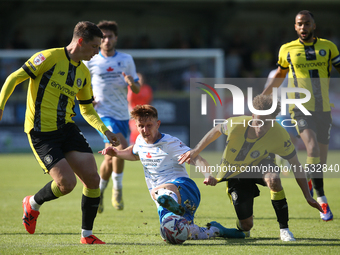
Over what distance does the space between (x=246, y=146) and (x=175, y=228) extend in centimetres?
125

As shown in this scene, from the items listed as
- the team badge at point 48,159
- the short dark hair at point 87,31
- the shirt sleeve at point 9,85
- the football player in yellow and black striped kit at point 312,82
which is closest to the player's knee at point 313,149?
the football player in yellow and black striped kit at point 312,82

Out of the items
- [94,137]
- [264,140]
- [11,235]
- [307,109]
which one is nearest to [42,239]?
[11,235]

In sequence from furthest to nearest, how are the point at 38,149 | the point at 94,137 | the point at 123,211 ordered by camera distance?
the point at 94,137 → the point at 123,211 → the point at 38,149

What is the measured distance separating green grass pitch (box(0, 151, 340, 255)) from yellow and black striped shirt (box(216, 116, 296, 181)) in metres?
0.77

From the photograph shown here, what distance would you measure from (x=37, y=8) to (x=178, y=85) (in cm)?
901

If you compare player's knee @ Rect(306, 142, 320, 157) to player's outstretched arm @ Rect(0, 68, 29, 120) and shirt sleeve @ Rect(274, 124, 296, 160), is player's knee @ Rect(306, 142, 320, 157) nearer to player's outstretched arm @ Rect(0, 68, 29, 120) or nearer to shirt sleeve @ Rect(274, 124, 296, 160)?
shirt sleeve @ Rect(274, 124, 296, 160)

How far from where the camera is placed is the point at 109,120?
693 centimetres

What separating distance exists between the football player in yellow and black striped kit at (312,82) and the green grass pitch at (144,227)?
0.85m

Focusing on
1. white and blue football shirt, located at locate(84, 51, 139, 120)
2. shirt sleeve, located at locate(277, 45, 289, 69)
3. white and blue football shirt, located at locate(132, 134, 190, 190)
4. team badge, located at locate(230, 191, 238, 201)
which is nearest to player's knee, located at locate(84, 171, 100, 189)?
white and blue football shirt, located at locate(132, 134, 190, 190)

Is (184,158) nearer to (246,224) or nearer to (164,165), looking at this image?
(164,165)

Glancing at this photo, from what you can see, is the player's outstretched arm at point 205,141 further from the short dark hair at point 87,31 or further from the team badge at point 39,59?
the team badge at point 39,59

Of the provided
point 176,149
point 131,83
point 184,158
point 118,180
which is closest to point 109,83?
point 131,83

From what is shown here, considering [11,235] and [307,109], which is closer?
[11,235]

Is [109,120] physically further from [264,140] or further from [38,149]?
[264,140]
